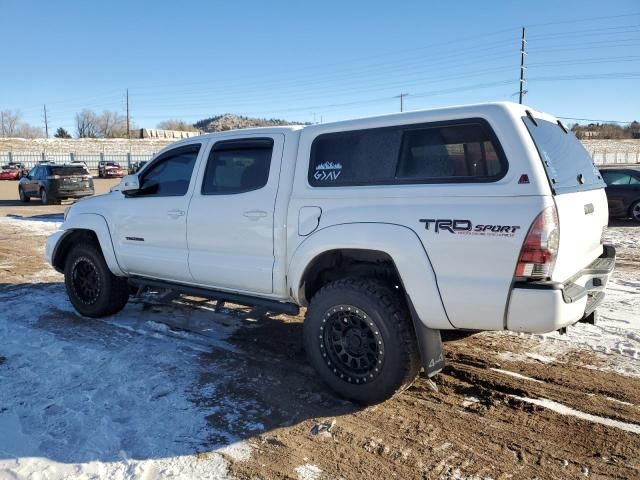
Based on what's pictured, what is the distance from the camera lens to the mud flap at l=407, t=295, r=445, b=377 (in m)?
3.59

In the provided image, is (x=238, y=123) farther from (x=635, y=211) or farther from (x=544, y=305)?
(x=544, y=305)

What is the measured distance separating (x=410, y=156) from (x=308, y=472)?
216 cm

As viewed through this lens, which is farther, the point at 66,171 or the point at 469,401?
the point at 66,171

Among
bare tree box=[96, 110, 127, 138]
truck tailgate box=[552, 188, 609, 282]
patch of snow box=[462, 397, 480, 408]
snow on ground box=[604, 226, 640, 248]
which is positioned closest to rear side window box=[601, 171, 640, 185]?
snow on ground box=[604, 226, 640, 248]

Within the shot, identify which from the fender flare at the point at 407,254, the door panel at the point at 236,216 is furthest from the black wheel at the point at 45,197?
the fender flare at the point at 407,254

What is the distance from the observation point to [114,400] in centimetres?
393

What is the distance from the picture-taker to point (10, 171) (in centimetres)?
4594

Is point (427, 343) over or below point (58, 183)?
below

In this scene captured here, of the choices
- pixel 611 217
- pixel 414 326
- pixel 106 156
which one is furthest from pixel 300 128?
pixel 106 156

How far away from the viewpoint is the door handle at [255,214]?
4328mm

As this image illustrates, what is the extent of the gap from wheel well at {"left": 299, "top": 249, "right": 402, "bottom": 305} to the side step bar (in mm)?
190

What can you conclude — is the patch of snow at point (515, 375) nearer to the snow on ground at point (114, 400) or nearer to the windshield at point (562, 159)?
the windshield at point (562, 159)

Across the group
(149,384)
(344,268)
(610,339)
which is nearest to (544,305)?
(344,268)

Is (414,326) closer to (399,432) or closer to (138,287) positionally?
(399,432)
